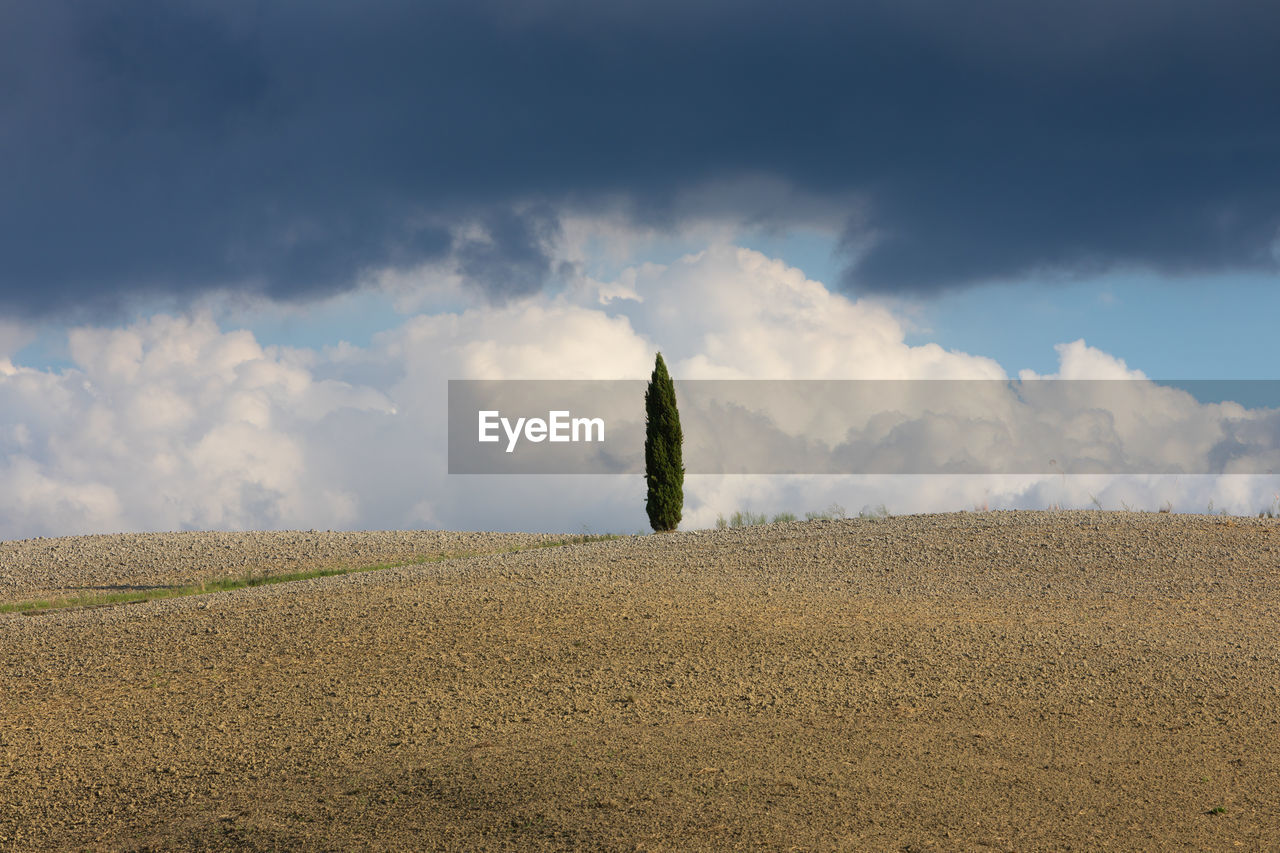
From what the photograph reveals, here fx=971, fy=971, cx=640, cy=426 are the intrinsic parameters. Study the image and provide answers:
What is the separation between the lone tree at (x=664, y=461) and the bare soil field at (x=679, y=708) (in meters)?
4.32

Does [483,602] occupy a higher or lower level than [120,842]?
higher

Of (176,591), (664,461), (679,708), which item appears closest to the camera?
(679,708)

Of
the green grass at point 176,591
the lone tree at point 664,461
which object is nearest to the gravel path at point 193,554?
the green grass at point 176,591

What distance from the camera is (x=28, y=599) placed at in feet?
46.0

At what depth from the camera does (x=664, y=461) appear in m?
16.2

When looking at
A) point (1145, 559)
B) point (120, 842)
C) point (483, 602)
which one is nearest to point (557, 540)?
point (483, 602)

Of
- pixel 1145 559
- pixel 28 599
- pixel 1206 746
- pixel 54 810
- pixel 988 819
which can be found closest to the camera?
pixel 988 819

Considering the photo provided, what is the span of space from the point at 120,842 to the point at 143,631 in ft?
16.8

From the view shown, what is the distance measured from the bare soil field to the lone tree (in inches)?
170

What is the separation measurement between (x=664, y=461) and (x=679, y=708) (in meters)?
9.90

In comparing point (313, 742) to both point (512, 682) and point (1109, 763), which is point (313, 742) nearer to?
point (512, 682)

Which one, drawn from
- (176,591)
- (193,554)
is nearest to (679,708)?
(176,591)

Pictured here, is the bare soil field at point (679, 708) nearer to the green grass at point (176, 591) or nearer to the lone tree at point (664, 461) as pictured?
the green grass at point (176, 591)

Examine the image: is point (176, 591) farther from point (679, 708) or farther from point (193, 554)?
point (679, 708)
